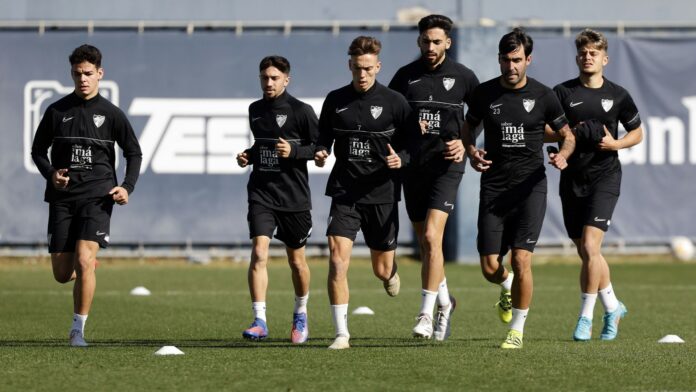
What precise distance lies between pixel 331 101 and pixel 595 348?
2.74m

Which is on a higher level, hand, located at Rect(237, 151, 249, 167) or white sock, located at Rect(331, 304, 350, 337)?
hand, located at Rect(237, 151, 249, 167)

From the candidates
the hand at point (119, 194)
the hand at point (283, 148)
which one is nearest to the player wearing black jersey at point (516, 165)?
the hand at point (283, 148)

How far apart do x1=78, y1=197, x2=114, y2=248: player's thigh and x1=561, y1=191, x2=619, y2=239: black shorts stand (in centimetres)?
383

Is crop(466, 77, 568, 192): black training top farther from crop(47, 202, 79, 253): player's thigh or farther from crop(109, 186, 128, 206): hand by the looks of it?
crop(47, 202, 79, 253): player's thigh

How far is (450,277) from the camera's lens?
62.6 feet

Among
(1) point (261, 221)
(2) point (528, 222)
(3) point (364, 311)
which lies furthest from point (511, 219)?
(3) point (364, 311)

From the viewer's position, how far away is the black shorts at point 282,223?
1097cm

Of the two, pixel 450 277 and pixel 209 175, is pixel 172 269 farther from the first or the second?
pixel 450 277

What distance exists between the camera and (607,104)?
1112cm

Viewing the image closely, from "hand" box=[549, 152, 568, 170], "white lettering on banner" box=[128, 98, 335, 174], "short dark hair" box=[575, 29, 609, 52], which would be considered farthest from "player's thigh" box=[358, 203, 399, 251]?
"white lettering on banner" box=[128, 98, 335, 174]

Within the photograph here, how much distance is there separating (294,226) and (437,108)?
5.00 ft

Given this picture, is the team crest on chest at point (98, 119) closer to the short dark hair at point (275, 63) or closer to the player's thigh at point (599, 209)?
the short dark hair at point (275, 63)

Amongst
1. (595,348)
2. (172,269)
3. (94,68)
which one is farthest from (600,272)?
(172,269)

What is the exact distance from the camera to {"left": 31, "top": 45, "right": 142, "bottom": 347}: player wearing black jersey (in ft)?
33.9
